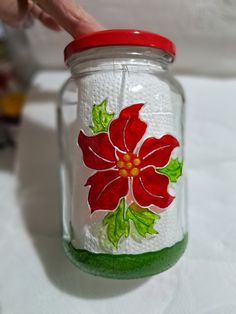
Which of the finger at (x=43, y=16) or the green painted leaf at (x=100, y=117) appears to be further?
the finger at (x=43, y=16)

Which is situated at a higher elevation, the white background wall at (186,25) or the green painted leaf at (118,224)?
the white background wall at (186,25)

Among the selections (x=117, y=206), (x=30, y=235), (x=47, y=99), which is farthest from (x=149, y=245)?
(x=47, y=99)

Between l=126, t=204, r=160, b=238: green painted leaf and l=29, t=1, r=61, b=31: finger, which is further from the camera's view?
l=29, t=1, r=61, b=31: finger

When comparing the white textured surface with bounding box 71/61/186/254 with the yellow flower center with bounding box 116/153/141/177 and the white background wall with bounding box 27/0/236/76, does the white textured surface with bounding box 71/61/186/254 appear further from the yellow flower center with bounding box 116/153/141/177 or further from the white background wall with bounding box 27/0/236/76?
the white background wall with bounding box 27/0/236/76

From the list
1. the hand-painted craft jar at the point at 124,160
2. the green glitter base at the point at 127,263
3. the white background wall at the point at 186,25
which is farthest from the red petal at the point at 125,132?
the white background wall at the point at 186,25

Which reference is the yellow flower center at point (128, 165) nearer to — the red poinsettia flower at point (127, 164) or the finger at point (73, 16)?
the red poinsettia flower at point (127, 164)

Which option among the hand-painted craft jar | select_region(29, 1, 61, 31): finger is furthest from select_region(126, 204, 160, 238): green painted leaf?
select_region(29, 1, 61, 31): finger

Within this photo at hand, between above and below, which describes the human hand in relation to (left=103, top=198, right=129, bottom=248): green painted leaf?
above

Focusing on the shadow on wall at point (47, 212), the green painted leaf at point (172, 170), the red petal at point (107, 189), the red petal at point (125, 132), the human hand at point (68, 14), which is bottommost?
the shadow on wall at point (47, 212)
